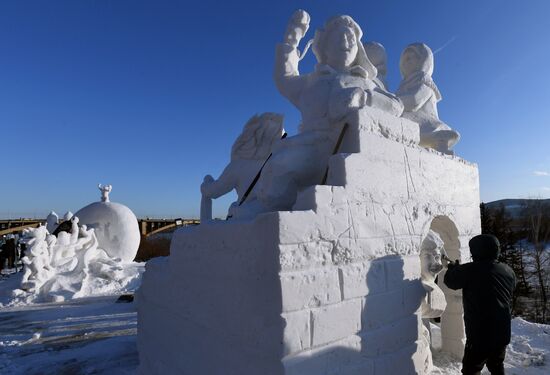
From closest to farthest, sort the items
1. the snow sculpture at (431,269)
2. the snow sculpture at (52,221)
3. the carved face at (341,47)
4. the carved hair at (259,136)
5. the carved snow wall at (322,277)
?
the carved snow wall at (322,277) < the snow sculpture at (431,269) < the carved face at (341,47) < the carved hair at (259,136) < the snow sculpture at (52,221)

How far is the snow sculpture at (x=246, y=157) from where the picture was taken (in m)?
4.93

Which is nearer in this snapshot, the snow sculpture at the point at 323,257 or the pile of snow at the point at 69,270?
the snow sculpture at the point at 323,257

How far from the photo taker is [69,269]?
863 centimetres

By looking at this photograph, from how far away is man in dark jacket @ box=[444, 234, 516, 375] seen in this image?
242 cm

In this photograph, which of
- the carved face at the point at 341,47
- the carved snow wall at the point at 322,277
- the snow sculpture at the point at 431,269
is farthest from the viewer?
the carved face at the point at 341,47

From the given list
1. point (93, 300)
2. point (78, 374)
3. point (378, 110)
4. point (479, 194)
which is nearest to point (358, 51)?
point (378, 110)

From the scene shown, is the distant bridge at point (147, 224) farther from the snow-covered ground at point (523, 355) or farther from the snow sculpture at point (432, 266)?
the snow sculpture at point (432, 266)

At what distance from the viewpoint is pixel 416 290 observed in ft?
8.68

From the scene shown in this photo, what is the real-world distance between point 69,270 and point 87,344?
192 inches

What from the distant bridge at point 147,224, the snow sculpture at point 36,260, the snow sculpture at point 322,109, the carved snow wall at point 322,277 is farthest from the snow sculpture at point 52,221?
the snow sculpture at point 322,109

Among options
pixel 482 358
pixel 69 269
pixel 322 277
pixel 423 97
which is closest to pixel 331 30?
pixel 423 97

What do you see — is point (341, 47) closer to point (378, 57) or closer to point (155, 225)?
point (378, 57)

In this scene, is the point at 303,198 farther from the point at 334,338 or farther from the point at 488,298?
the point at 488,298

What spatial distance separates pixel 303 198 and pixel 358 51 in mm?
1836
